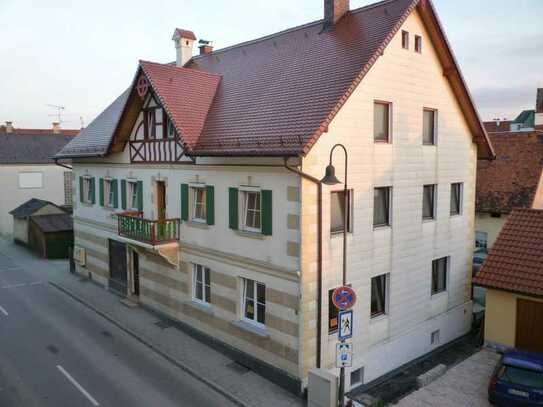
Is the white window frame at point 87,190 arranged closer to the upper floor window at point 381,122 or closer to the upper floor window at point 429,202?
the upper floor window at point 381,122

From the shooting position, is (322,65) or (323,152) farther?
(322,65)

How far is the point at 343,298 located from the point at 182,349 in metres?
7.07

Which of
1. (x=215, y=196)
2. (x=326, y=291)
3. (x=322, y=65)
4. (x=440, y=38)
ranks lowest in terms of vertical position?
(x=326, y=291)

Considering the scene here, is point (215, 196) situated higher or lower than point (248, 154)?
lower

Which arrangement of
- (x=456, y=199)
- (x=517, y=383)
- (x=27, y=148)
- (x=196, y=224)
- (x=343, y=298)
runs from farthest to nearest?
(x=27, y=148), (x=456, y=199), (x=196, y=224), (x=517, y=383), (x=343, y=298)

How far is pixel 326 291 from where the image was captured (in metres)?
13.9

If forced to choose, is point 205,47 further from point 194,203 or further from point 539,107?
point 539,107

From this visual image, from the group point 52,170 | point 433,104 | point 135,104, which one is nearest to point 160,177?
point 135,104

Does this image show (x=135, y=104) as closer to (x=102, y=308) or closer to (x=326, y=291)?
(x=102, y=308)

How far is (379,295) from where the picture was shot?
52.8 feet

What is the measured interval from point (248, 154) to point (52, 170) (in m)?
32.8

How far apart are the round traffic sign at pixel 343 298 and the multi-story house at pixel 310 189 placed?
1359mm

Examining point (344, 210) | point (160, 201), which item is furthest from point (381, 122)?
point (160, 201)

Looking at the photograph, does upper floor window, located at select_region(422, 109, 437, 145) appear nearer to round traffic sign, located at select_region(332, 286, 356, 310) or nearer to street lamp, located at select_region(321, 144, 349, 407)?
street lamp, located at select_region(321, 144, 349, 407)
